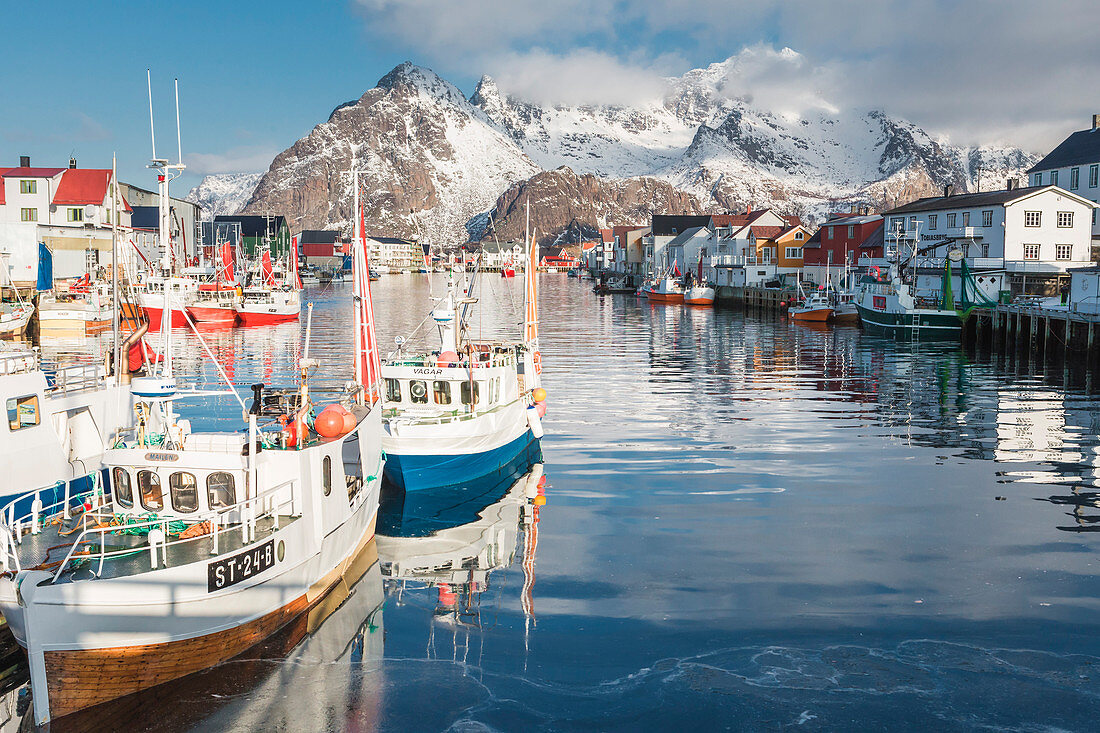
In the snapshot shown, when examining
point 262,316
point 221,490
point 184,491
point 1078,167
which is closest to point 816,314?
point 1078,167

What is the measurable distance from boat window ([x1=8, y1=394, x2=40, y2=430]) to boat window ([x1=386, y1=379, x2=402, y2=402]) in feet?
33.4

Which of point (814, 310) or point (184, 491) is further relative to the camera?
point (814, 310)

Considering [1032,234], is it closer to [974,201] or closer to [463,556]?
[974,201]

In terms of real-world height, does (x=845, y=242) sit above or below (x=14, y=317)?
above

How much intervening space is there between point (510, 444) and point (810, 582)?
13310 mm

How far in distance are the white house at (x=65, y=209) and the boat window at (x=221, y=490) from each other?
91566 millimetres

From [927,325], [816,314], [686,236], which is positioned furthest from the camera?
[686,236]

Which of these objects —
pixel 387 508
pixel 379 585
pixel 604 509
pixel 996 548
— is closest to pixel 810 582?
pixel 996 548

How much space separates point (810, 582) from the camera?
20.2 m

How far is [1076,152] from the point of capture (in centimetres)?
9781

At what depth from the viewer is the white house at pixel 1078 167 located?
93.0 metres

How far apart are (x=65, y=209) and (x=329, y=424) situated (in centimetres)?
9825

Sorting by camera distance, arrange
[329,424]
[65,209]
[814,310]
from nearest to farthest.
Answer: [329,424]
[814,310]
[65,209]

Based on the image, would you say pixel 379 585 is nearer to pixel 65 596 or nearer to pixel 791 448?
pixel 65 596
